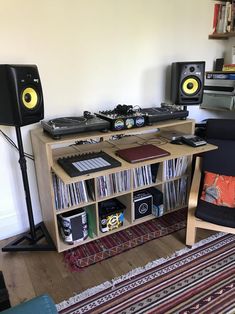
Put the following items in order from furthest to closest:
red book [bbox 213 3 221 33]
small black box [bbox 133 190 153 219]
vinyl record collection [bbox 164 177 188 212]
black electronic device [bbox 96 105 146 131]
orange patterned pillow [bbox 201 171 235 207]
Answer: red book [bbox 213 3 221 33]
vinyl record collection [bbox 164 177 188 212]
small black box [bbox 133 190 153 219]
orange patterned pillow [bbox 201 171 235 207]
black electronic device [bbox 96 105 146 131]

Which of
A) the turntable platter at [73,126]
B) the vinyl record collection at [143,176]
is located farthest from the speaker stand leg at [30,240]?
the vinyl record collection at [143,176]

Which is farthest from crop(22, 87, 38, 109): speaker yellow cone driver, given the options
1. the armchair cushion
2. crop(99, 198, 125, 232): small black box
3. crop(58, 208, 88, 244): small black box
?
the armchair cushion

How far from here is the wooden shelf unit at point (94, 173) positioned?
1.61 meters

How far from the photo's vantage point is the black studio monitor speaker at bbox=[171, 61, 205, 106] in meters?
2.04

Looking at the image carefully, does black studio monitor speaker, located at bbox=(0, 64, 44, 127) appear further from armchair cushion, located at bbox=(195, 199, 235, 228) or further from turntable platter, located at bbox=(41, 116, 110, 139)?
armchair cushion, located at bbox=(195, 199, 235, 228)

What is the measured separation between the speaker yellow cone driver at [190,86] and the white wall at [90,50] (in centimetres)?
27

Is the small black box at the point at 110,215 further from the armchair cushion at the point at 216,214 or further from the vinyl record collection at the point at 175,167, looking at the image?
the armchair cushion at the point at 216,214

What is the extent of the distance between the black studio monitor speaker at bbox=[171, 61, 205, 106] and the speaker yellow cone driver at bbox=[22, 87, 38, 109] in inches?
44.8

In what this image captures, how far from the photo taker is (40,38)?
173 centimetres

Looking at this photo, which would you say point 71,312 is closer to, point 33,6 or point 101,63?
point 101,63

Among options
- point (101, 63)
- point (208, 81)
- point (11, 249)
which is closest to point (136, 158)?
point (101, 63)

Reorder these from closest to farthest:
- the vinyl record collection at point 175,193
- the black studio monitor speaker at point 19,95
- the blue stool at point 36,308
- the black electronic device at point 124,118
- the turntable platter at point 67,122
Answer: the blue stool at point 36,308, the black studio monitor speaker at point 19,95, the turntable platter at point 67,122, the black electronic device at point 124,118, the vinyl record collection at point 175,193

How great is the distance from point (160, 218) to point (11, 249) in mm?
1211

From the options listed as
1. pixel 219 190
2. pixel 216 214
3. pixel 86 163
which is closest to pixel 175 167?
pixel 219 190
